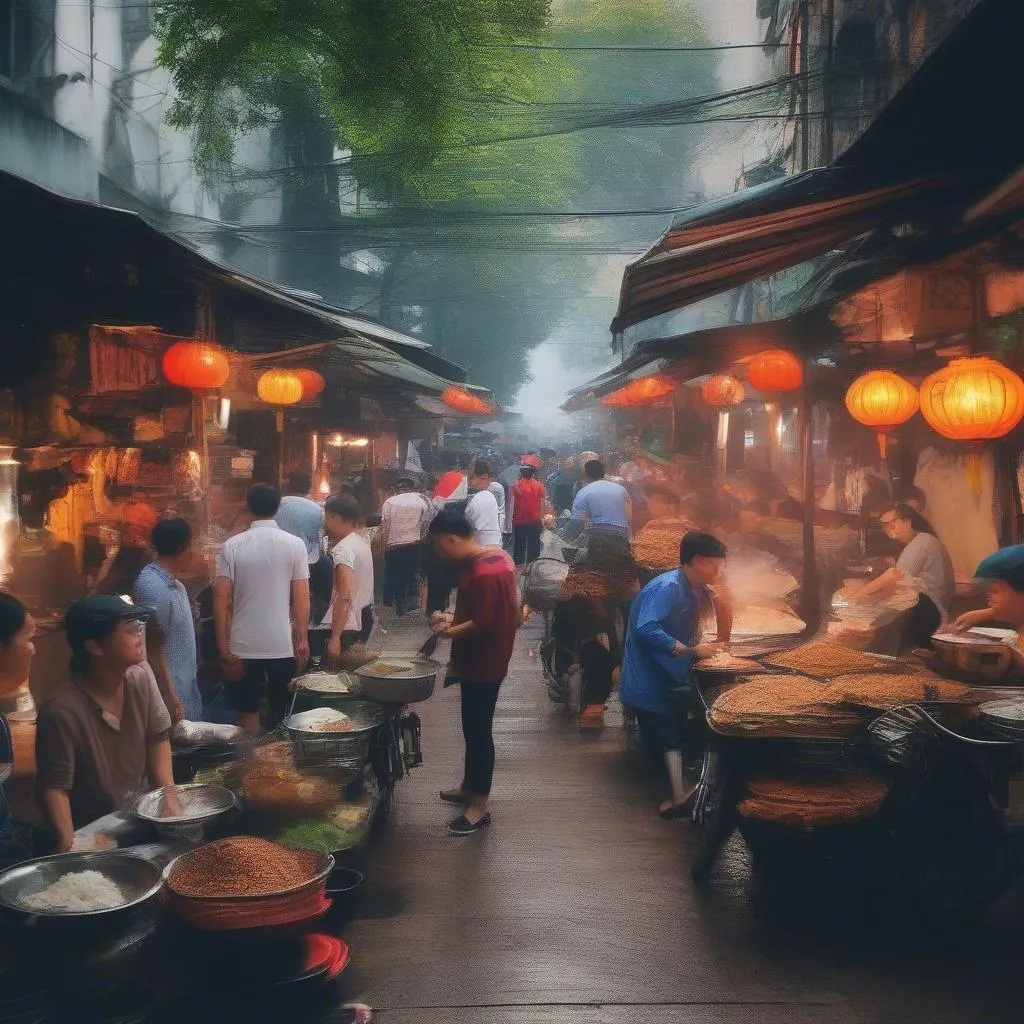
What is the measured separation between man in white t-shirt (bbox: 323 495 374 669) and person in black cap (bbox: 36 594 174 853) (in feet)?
9.76

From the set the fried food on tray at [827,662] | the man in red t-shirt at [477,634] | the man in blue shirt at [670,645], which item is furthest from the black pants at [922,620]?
the man in red t-shirt at [477,634]

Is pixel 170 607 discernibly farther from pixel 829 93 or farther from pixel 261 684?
pixel 829 93

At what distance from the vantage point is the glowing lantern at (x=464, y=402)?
21.5 m

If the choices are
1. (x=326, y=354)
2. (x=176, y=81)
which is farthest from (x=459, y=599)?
(x=176, y=81)

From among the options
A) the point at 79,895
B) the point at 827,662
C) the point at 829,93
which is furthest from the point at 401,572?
the point at 79,895

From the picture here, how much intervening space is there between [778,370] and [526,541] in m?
8.65

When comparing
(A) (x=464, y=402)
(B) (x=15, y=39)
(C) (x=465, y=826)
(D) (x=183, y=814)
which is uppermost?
(B) (x=15, y=39)

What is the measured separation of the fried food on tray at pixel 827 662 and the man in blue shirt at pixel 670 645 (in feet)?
2.01

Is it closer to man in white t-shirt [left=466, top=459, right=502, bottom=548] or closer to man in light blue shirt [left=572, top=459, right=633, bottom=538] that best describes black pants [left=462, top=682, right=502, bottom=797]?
man in light blue shirt [left=572, top=459, right=633, bottom=538]

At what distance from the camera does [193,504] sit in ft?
36.2

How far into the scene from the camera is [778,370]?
1229cm

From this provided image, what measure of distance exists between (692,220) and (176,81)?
2033 centimetres

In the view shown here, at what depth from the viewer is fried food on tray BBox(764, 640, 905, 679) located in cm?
673

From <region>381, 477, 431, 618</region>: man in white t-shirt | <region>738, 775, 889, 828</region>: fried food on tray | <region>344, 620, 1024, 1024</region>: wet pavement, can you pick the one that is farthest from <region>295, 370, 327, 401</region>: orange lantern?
<region>738, 775, 889, 828</region>: fried food on tray
